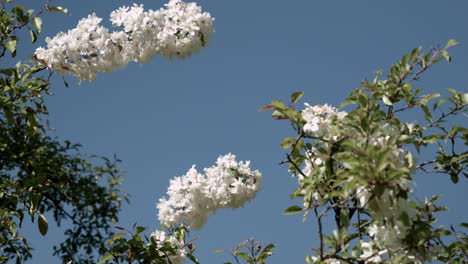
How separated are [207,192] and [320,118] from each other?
1.36 m

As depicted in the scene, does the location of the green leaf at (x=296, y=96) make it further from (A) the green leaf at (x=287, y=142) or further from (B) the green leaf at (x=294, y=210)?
(B) the green leaf at (x=294, y=210)

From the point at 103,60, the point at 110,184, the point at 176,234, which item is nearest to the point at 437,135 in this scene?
the point at 176,234

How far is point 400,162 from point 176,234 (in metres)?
1.82

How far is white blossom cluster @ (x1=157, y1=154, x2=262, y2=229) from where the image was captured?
12.6ft

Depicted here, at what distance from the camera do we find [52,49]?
12.9 ft

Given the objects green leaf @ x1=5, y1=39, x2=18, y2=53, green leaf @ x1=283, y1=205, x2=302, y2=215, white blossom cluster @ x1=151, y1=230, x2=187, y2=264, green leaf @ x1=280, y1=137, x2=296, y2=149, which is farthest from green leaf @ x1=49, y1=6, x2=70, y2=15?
green leaf @ x1=283, y1=205, x2=302, y2=215

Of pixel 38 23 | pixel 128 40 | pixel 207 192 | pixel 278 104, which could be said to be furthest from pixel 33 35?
pixel 278 104

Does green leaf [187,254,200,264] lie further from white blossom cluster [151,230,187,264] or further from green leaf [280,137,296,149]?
green leaf [280,137,296,149]

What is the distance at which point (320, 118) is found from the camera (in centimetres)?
283

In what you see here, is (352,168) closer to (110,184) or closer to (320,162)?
(320,162)

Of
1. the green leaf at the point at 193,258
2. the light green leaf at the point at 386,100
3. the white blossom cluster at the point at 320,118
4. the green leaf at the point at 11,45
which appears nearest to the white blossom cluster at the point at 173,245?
the green leaf at the point at 193,258

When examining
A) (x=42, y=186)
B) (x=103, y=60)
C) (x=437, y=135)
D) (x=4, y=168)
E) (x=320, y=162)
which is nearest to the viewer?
(x=320, y=162)

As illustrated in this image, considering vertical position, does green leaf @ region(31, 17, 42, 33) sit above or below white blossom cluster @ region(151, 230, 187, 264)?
above

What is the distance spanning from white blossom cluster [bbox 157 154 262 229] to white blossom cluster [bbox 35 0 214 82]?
920 mm
